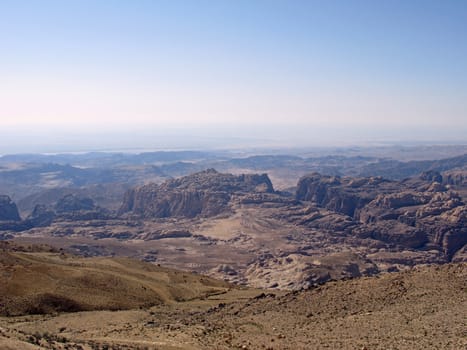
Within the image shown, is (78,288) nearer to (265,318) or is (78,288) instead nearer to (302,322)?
(265,318)

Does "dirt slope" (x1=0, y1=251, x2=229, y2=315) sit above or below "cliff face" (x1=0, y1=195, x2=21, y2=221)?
above

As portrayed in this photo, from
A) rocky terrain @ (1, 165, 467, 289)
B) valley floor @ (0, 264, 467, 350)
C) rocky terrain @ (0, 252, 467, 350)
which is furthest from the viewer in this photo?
rocky terrain @ (1, 165, 467, 289)

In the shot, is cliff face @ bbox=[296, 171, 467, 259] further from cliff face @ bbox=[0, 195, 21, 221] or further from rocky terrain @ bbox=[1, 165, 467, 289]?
cliff face @ bbox=[0, 195, 21, 221]

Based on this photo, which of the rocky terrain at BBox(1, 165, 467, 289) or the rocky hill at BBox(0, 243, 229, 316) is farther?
the rocky terrain at BBox(1, 165, 467, 289)

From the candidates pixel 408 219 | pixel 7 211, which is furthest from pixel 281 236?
pixel 7 211

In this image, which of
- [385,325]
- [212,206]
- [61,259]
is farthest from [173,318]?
[212,206]

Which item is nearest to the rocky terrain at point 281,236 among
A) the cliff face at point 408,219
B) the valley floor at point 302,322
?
the cliff face at point 408,219

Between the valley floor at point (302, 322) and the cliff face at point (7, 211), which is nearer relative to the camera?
the valley floor at point (302, 322)

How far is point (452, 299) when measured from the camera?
2773 centimetres

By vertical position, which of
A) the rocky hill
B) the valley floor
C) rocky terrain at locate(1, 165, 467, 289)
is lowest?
rocky terrain at locate(1, 165, 467, 289)

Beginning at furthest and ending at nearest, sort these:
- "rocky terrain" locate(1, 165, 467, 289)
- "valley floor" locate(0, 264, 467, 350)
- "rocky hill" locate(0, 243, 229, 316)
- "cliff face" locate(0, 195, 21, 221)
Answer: "cliff face" locate(0, 195, 21, 221) → "rocky terrain" locate(1, 165, 467, 289) → "rocky hill" locate(0, 243, 229, 316) → "valley floor" locate(0, 264, 467, 350)

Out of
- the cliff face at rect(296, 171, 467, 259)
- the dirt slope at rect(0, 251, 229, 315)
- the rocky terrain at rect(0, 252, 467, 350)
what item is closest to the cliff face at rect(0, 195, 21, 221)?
the cliff face at rect(296, 171, 467, 259)

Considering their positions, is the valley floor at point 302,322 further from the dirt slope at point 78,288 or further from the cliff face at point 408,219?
the cliff face at point 408,219

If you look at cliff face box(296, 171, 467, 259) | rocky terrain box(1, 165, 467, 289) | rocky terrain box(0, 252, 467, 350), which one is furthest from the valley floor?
cliff face box(296, 171, 467, 259)
